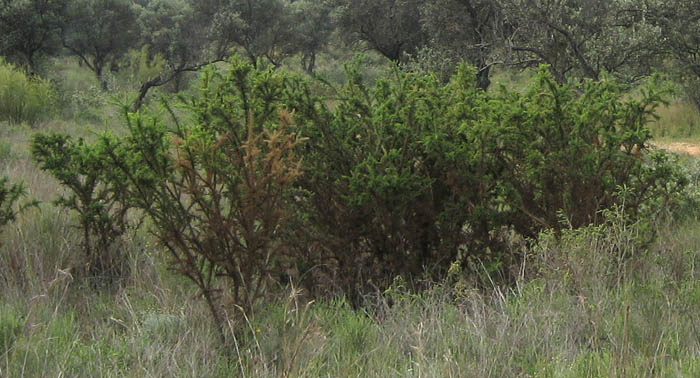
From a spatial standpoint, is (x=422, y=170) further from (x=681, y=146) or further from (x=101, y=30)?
(x=101, y=30)

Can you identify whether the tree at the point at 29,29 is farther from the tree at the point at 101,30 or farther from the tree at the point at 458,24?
the tree at the point at 458,24

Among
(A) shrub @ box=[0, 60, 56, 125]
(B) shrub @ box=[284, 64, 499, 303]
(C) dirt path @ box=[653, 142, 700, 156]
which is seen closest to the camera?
(B) shrub @ box=[284, 64, 499, 303]

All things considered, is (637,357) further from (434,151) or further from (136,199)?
(136,199)

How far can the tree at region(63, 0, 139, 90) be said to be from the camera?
81.6 feet

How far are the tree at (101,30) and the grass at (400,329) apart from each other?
22.6 meters

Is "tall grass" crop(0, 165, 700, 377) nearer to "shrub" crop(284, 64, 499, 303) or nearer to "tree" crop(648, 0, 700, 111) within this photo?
"shrub" crop(284, 64, 499, 303)

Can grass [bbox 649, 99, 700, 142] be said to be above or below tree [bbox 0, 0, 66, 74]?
below

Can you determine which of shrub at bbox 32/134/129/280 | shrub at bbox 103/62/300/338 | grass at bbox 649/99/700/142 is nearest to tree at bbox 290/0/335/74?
grass at bbox 649/99/700/142

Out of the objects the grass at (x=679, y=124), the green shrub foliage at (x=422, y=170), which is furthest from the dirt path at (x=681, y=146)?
the green shrub foliage at (x=422, y=170)

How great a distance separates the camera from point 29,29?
2023cm

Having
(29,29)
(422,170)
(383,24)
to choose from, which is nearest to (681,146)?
(383,24)

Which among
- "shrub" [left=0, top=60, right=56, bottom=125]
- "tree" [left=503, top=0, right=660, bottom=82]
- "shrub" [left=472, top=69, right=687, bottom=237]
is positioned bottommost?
"shrub" [left=0, top=60, right=56, bottom=125]

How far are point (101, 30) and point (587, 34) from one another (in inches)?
806

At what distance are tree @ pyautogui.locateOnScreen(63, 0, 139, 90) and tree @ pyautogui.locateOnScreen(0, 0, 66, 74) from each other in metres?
2.60
